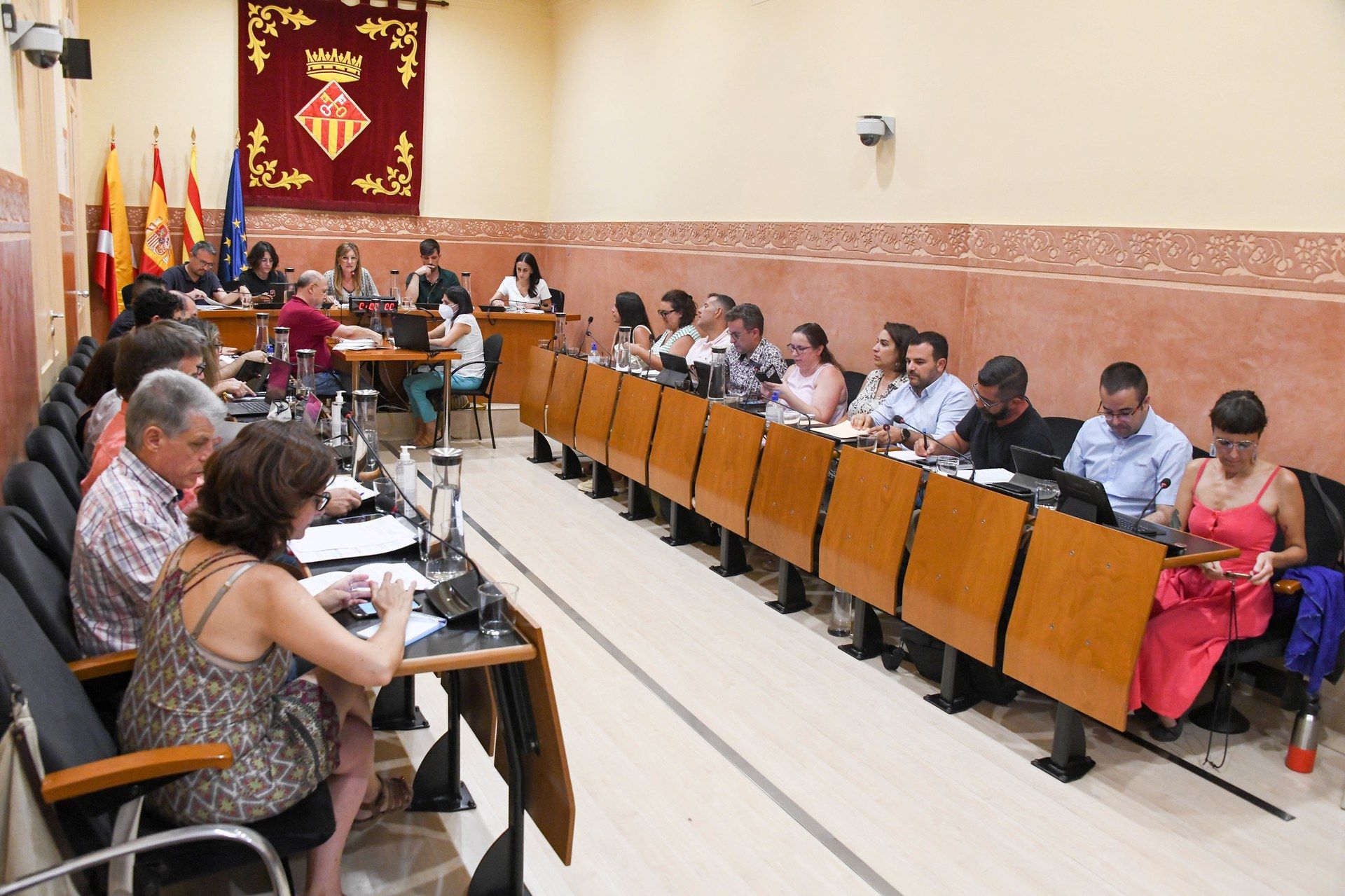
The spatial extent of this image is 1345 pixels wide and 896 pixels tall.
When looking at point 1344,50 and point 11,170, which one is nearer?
point 11,170

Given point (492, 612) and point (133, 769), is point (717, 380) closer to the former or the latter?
point (492, 612)

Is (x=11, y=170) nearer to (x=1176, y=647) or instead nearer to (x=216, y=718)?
(x=216, y=718)

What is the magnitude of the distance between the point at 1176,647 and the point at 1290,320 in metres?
1.56

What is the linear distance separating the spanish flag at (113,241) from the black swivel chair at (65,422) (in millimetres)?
5483

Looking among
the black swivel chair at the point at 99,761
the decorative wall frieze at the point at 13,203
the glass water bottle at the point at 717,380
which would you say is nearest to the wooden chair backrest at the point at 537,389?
the glass water bottle at the point at 717,380

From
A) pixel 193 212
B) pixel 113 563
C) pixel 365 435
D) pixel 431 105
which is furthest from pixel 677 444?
pixel 431 105

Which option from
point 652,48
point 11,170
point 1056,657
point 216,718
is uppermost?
point 652,48

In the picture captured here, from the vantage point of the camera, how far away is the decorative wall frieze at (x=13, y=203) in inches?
122

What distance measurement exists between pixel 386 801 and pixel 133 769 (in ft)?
3.76

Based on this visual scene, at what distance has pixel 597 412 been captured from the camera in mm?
6082

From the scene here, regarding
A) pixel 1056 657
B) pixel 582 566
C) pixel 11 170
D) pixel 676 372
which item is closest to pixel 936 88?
pixel 676 372

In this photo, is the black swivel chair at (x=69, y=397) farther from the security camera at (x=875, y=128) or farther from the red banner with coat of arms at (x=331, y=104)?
the red banner with coat of arms at (x=331, y=104)

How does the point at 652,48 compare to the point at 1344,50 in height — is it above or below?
above

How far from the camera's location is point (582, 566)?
195 inches
